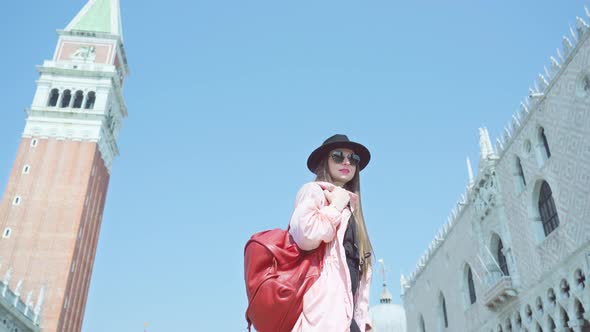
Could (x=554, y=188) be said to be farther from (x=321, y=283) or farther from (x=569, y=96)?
(x=321, y=283)

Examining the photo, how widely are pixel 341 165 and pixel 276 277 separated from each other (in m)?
0.98

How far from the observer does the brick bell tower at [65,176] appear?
104 ft

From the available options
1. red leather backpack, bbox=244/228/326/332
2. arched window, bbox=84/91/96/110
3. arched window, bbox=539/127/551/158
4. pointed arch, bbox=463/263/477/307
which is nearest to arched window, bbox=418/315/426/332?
pointed arch, bbox=463/263/477/307

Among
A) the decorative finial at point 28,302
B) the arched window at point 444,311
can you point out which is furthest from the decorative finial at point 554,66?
the decorative finial at point 28,302

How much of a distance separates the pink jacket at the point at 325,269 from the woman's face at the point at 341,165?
1.13ft

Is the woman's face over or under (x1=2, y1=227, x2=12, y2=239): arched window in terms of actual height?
under

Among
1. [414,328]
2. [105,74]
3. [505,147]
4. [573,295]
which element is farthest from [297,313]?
[105,74]

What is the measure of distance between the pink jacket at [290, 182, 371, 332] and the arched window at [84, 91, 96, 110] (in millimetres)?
39279

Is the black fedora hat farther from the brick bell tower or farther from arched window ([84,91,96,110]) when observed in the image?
arched window ([84,91,96,110])

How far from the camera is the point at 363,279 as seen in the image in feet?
10.2

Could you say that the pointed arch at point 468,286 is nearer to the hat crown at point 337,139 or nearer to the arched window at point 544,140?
the arched window at point 544,140

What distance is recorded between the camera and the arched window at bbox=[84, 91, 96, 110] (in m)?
38.8

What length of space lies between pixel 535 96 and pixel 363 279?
14.2 meters

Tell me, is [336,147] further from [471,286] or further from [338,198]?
[471,286]
